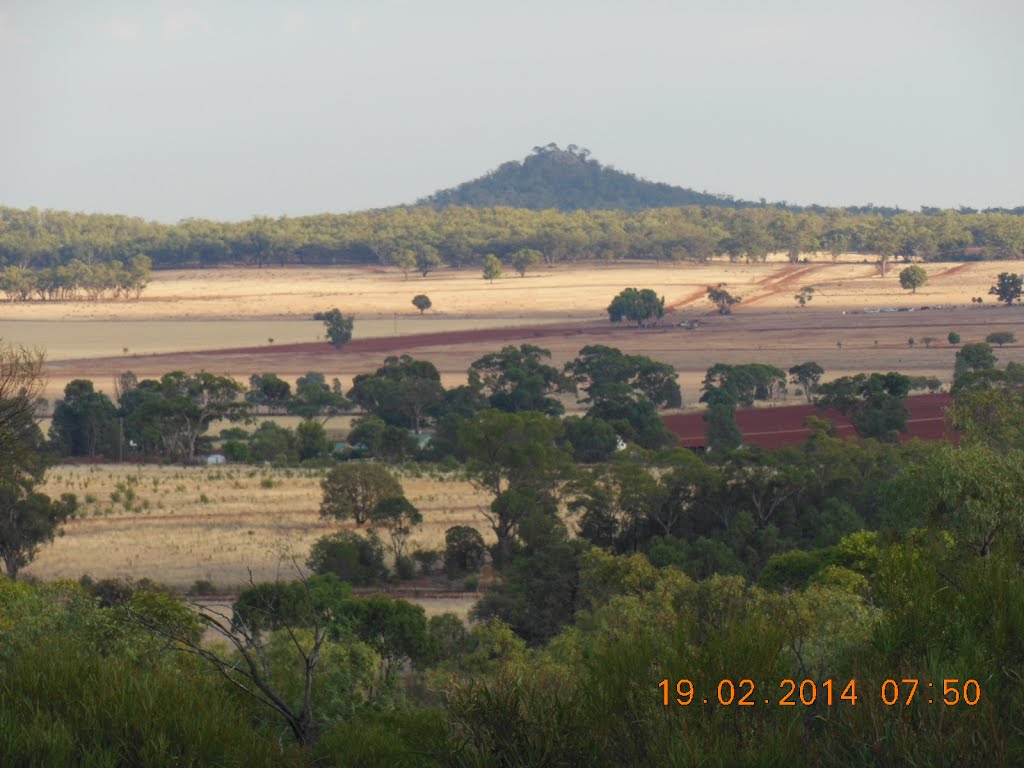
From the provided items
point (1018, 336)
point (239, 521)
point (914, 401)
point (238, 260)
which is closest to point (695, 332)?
point (1018, 336)

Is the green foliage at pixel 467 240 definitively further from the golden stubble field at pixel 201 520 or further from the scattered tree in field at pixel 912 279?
the golden stubble field at pixel 201 520

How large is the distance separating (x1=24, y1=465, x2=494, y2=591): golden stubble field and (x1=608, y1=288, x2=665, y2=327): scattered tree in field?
5096cm

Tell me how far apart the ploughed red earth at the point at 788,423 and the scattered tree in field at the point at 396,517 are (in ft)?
56.3

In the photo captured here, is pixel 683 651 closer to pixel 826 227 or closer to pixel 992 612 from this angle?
pixel 992 612

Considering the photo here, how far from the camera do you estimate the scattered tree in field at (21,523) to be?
1209 inches

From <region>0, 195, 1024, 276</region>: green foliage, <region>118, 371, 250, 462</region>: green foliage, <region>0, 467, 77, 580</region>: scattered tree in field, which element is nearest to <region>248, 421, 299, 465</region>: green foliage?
<region>118, 371, 250, 462</region>: green foliage

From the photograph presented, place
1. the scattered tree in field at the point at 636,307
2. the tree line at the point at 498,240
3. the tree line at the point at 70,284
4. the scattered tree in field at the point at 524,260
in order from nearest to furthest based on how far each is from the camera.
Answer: the scattered tree in field at the point at 636,307 < the tree line at the point at 70,284 < the scattered tree in field at the point at 524,260 < the tree line at the point at 498,240

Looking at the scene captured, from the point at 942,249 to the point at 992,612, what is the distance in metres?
139

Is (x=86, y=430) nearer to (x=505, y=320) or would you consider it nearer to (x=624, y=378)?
(x=624, y=378)

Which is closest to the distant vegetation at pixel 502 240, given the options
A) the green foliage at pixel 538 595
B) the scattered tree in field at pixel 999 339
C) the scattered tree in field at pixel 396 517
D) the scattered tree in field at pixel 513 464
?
the scattered tree in field at pixel 999 339

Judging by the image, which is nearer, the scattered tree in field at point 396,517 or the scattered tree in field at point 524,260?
the scattered tree in field at point 396,517

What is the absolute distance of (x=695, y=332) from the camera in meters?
87.5
